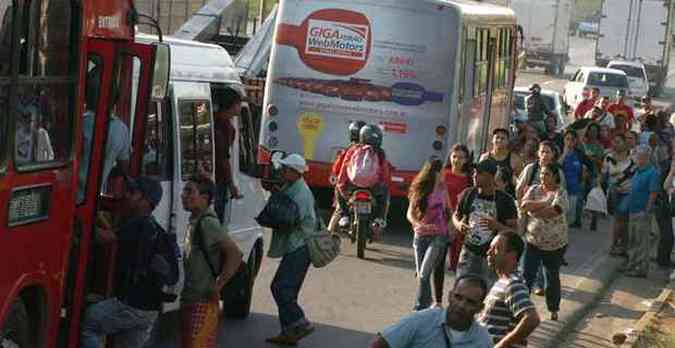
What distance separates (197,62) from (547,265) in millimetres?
3815

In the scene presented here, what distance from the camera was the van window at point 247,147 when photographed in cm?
1347

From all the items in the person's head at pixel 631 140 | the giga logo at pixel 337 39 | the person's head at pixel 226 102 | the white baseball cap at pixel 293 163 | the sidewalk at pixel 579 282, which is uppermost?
the giga logo at pixel 337 39

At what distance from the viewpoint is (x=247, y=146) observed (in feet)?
44.5

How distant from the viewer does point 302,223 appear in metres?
12.1

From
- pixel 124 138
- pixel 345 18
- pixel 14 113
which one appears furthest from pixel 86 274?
pixel 345 18

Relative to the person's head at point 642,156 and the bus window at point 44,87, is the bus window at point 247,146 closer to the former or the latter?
the bus window at point 44,87

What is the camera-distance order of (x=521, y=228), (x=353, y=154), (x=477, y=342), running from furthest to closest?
(x=353, y=154)
(x=521, y=228)
(x=477, y=342)

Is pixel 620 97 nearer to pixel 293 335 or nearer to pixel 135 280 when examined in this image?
pixel 293 335

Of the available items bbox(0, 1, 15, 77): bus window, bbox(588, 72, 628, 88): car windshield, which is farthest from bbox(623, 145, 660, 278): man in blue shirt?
bbox(588, 72, 628, 88): car windshield

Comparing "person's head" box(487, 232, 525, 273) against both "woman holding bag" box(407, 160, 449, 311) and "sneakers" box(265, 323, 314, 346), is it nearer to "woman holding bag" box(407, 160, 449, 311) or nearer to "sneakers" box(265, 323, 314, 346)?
"sneakers" box(265, 323, 314, 346)

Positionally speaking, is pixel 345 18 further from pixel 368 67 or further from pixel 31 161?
pixel 31 161

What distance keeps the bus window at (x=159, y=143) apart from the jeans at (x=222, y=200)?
3.18ft

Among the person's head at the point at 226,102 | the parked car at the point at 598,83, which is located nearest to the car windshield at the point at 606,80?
the parked car at the point at 598,83

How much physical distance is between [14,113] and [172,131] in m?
3.45
